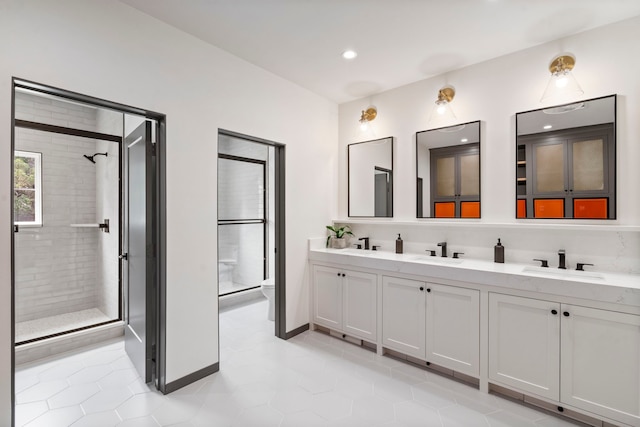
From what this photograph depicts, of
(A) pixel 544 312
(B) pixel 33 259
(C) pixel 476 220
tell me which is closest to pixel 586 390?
(A) pixel 544 312

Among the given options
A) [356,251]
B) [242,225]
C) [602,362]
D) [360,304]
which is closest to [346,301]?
[360,304]

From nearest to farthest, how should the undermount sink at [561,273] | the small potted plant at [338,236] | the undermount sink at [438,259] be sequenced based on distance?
the undermount sink at [561,273] < the undermount sink at [438,259] < the small potted plant at [338,236]

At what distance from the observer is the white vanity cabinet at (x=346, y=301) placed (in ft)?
9.53

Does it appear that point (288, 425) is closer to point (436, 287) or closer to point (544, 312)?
point (436, 287)

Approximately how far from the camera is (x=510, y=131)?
2609mm

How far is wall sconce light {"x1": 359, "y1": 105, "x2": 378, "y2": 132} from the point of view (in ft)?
11.3

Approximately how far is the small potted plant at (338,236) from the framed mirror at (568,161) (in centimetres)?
171

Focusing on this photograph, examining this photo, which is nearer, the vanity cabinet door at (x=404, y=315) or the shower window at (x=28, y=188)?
the vanity cabinet door at (x=404, y=315)

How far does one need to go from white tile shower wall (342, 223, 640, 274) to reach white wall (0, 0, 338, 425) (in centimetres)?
110

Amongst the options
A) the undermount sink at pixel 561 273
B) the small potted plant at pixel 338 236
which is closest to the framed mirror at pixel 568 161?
the undermount sink at pixel 561 273

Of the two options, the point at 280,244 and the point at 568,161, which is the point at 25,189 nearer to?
the point at 280,244

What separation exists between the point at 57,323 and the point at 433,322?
3902mm

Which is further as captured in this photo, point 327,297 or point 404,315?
point 327,297

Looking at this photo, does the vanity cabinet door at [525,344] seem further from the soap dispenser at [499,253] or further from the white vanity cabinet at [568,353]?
the soap dispenser at [499,253]
